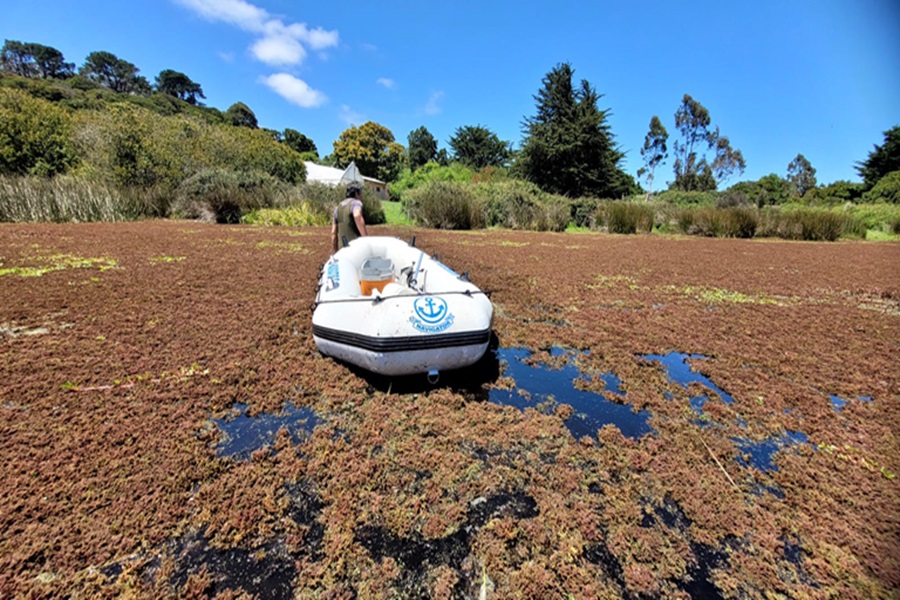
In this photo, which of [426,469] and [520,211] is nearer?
[426,469]

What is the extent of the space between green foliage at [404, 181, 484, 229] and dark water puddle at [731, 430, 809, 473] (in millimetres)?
13171

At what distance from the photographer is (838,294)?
17.8 ft

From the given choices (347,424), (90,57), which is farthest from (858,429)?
(90,57)

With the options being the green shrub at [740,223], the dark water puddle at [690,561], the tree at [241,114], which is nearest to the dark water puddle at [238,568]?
the dark water puddle at [690,561]

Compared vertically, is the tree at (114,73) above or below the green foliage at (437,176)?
above

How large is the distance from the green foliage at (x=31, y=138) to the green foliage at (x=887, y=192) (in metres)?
41.3

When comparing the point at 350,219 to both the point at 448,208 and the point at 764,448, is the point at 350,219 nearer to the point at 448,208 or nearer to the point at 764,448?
the point at 764,448

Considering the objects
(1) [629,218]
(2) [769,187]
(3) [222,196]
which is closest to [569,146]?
(1) [629,218]

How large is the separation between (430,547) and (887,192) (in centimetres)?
3149

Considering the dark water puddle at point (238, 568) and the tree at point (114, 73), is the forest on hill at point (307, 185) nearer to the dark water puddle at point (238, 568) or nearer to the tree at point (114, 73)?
the dark water puddle at point (238, 568)

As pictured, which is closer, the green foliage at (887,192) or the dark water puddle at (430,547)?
the dark water puddle at (430,547)

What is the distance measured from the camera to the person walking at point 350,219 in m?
4.30

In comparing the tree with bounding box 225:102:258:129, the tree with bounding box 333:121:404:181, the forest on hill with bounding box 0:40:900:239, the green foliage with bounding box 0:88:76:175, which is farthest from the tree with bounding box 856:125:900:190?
the tree with bounding box 225:102:258:129

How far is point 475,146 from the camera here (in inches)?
1891
